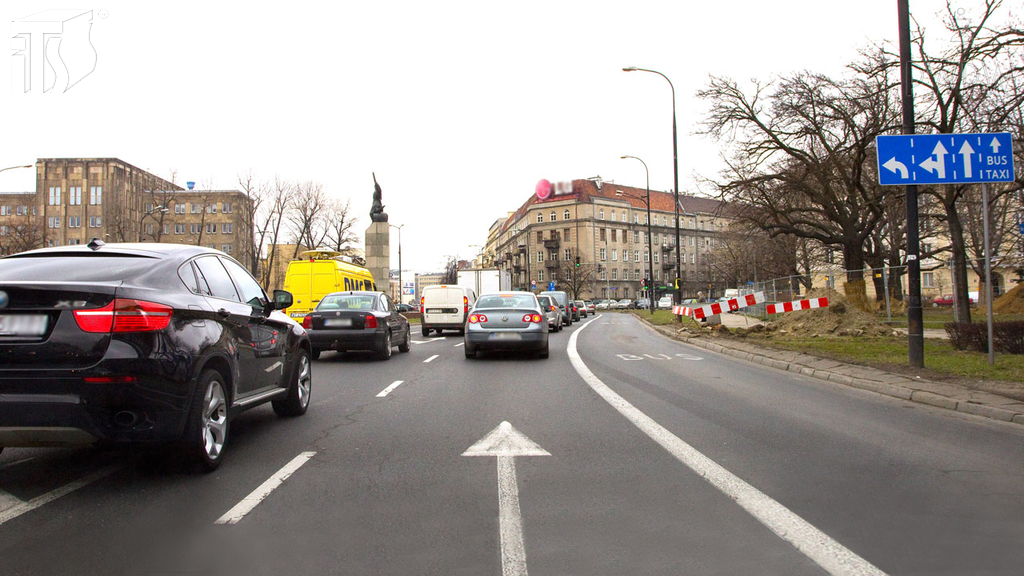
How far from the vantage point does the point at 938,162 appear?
34.9 ft

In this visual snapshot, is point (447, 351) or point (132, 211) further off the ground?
point (132, 211)

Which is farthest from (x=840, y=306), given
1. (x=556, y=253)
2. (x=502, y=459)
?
(x=556, y=253)

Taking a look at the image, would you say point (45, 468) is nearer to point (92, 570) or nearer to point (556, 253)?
point (92, 570)

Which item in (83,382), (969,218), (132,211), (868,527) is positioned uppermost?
(132,211)

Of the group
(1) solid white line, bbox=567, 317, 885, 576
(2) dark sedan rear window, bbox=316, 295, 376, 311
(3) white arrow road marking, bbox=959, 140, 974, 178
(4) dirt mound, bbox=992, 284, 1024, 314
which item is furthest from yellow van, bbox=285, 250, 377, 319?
(4) dirt mound, bbox=992, 284, 1024, 314

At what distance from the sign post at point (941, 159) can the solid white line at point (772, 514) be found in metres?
6.78

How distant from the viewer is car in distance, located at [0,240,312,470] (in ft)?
13.6

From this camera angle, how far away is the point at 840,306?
2034 cm

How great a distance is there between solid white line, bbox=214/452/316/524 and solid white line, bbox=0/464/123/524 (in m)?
1.23

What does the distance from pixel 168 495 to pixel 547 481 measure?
2.56 m

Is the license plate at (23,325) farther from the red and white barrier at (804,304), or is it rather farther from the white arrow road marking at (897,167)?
the red and white barrier at (804,304)

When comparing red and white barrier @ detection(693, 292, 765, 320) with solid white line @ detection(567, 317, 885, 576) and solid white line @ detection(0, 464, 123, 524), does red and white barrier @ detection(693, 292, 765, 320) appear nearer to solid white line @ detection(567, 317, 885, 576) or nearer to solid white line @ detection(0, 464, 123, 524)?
solid white line @ detection(567, 317, 885, 576)

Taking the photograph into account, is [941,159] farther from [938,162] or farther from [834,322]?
[834,322]

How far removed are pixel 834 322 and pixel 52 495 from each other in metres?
19.8
